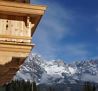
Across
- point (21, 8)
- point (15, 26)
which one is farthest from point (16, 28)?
point (21, 8)

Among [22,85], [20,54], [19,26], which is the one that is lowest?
[20,54]

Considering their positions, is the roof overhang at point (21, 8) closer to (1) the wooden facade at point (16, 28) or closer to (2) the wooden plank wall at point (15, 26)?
(1) the wooden facade at point (16, 28)

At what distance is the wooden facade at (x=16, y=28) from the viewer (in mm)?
11156

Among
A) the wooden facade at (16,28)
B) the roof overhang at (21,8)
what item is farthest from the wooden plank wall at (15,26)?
the roof overhang at (21,8)

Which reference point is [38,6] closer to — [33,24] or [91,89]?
[33,24]

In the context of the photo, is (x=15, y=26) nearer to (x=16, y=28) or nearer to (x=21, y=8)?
(x=16, y=28)

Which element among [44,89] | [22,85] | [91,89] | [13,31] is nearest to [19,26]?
[13,31]

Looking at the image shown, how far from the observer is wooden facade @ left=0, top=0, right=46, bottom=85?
11156 mm

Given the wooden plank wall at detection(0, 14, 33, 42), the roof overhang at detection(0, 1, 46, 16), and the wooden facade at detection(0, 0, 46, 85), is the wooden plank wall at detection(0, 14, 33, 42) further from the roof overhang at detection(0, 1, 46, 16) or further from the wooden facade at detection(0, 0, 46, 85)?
the roof overhang at detection(0, 1, 46, 16)

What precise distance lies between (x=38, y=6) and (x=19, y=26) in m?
0.82

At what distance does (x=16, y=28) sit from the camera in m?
11.5

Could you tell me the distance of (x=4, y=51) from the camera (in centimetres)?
1120

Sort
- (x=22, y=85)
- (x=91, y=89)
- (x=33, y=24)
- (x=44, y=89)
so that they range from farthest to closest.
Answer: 1. (x=44, y=89)
2. (x=22, y=85)
3. (x=91, y=89)
4. (x=33, y=24)

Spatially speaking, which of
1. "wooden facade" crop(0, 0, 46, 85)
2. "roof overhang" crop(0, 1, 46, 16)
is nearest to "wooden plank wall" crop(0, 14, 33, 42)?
Result: "wooden facade" crop(0, 0, 46, 85)
